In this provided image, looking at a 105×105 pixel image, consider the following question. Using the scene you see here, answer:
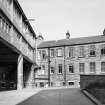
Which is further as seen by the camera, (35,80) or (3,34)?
(35,80)

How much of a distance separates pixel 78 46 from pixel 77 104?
24763 mm

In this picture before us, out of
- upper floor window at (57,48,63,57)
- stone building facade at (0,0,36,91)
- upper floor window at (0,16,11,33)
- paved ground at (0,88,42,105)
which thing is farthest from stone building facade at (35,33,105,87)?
paved ground at (0,88,42,105)

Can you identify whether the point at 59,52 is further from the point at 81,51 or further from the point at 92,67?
the point at 92,67

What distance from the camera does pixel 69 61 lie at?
3475cm

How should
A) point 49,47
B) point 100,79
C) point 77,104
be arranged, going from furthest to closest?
point 49,47, point 100,79, point 77,104

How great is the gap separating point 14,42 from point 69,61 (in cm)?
1702

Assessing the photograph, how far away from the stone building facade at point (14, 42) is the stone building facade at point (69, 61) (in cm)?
381

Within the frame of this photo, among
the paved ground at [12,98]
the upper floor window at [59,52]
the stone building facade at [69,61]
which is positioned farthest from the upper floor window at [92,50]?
the paved ground at [12,98]

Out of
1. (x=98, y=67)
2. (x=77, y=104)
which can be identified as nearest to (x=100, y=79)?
(x=77, y=104)


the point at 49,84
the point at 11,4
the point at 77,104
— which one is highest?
the point at 11,4

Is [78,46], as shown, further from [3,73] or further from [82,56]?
[3,73]

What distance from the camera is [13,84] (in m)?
31.3

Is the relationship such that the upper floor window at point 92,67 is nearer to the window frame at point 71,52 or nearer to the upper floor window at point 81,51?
the upper floor window at point 81,51

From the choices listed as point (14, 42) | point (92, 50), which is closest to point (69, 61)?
point (92, 50)
